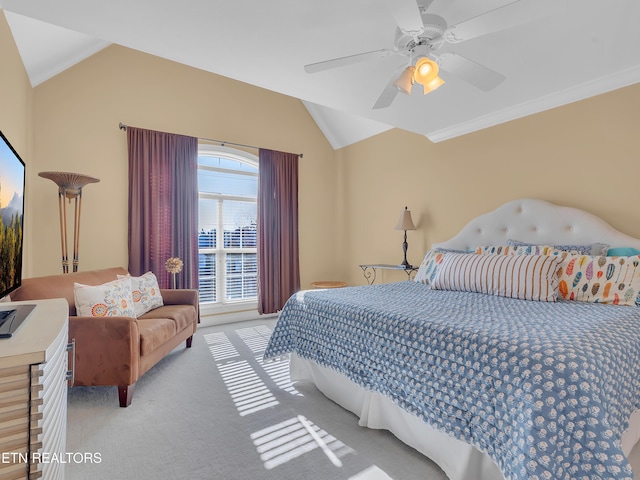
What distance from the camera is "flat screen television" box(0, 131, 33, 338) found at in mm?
1277

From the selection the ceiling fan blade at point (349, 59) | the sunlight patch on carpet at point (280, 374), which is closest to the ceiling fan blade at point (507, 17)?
the ceiling fan blade at point (349, 59)

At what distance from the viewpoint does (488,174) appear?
342 centimetres

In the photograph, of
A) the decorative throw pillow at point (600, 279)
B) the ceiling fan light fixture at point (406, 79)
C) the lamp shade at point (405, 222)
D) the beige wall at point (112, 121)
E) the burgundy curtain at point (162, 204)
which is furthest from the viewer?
the lamp shade at point (405, 222)

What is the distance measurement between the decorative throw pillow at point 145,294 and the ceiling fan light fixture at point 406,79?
9.10 ft

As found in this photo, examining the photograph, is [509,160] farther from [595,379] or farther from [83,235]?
[83,235]

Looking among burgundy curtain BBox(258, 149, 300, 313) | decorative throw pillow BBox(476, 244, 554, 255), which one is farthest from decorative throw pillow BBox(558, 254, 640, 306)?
burgundy curtain BBox(258, 149, 300, 313)

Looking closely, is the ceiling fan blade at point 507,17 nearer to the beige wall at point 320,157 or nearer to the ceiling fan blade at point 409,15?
the ceiling fan blade at point 409,15

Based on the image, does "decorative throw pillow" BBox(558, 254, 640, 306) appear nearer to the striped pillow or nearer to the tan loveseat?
the striped pillow

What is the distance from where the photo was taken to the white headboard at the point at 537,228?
2567 millimetres

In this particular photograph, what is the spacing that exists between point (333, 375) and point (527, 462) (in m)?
1.35

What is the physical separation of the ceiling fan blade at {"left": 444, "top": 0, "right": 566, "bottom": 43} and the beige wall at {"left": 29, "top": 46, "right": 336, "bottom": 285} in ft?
11.0

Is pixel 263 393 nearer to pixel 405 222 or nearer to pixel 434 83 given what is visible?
pixel 434 83

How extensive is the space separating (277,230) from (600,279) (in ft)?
11.7

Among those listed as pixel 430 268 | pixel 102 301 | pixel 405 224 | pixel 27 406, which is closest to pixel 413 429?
pixel 27 406
